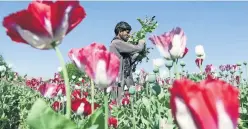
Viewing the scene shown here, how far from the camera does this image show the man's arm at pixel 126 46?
592 centimetres

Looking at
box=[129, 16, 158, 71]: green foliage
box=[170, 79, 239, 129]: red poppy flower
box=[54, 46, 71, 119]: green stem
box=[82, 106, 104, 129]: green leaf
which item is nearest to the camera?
box=[170, 79, 239, 129]: red poppy flower

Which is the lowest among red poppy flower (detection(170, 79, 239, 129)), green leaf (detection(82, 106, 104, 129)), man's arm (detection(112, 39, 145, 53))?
green leaf (detection(82, 106, 104, 129))

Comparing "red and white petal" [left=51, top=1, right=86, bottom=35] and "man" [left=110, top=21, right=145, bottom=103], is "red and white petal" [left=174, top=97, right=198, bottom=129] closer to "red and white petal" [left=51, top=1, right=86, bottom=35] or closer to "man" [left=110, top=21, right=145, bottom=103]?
"red and white petal" [left=51, top=1, right=86, bottom=35]

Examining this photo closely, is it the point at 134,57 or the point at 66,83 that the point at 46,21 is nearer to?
the point at 66,83

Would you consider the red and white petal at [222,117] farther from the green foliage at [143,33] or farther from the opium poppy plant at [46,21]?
the green foliage at [143,33]

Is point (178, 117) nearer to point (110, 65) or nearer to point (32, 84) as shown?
point (110, 65)

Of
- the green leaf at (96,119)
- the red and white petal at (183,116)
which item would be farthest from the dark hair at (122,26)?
the red and white petal at (183,116)

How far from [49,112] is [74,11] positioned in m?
0.24

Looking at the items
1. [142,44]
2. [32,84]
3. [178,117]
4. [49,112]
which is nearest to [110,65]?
[49,112]

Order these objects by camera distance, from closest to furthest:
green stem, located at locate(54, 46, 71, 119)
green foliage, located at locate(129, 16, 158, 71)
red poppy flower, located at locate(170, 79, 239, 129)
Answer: red poppy flower, located at locate(170, 79, 239, 129) → green stem, located at locate(54, 46, 71, 119) → green foliage, located at locate(129, 16, 158, 71)

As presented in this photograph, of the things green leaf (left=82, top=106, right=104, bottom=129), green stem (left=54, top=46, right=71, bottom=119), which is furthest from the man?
green stem (left=54, top=46, right=71, bottom=119)

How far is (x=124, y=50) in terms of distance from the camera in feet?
20.1

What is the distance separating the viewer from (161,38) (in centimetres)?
166

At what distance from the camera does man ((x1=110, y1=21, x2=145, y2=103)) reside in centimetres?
602
